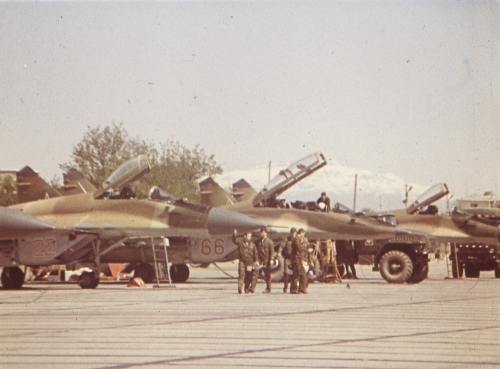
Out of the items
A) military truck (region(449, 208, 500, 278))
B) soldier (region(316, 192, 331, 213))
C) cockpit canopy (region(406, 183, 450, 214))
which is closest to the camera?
soldier (region(316, 192, 331, 213))

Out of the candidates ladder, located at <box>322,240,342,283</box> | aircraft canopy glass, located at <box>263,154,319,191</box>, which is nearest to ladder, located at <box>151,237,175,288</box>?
aircraft canopy glass, located at <box>263,154,319,191</box>

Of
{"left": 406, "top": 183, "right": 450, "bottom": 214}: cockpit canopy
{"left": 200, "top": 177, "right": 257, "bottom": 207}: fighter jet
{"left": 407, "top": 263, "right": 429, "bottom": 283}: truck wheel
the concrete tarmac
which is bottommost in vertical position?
the concrete tarmac

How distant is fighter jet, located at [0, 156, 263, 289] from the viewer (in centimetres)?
1914

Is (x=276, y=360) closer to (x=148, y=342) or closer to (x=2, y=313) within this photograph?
(x=148, y=342)

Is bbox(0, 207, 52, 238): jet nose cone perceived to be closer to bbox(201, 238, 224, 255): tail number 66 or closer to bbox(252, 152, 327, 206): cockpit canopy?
bbox(201, 238, 224, 255): tail number 66

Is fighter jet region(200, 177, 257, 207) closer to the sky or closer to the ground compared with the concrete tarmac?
closer to the sky

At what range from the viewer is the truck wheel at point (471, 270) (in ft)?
91.3

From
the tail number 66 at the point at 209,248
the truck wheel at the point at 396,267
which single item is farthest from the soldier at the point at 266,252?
the truck wheel at the point at 396,267

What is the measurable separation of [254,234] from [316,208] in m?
2.19

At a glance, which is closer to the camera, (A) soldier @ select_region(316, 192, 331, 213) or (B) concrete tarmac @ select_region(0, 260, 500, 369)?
(B) concrete tarmac @ select_region(0, 260, 500, 369)

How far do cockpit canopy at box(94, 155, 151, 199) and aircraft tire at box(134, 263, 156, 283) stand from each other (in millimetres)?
3662

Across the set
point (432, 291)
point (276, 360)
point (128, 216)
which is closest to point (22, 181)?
point (128, 216)

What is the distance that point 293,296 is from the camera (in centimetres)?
1667

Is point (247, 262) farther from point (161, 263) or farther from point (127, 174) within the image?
point (161, 263)
